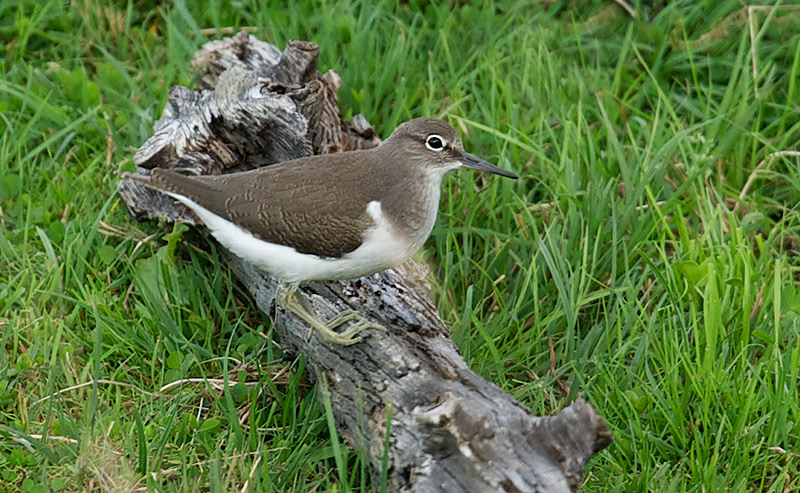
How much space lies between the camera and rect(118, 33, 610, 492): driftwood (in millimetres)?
3568

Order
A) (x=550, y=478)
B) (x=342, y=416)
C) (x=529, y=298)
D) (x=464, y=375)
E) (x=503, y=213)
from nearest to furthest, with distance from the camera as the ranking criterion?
(x=550, y=478) → (x=464, y=375) → (x=342, y=416) → (x=529, y=298) → (x=503, y=213)

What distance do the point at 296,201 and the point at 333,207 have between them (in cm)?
21

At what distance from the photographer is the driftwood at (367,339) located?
11.7 ft

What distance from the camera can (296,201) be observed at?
473 cm

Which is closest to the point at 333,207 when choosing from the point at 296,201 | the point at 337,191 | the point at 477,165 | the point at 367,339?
the point at 337,191

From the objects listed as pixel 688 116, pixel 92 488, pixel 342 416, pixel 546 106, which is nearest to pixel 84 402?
pixel 92 488

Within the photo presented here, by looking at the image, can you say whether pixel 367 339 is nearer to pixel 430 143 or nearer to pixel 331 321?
pixel 331 321

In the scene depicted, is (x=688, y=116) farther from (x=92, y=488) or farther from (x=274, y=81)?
(x=92, y=488)

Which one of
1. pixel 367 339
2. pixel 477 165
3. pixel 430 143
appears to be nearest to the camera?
pixel 367 339

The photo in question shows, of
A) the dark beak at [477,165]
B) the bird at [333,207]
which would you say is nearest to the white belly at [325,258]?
the bird at [333,207]

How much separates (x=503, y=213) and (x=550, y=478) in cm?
257

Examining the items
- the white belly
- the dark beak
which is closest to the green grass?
the dark beak

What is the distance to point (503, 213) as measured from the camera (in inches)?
228

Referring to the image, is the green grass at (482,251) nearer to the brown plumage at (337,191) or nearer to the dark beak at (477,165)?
the dark beak at (477,165)
